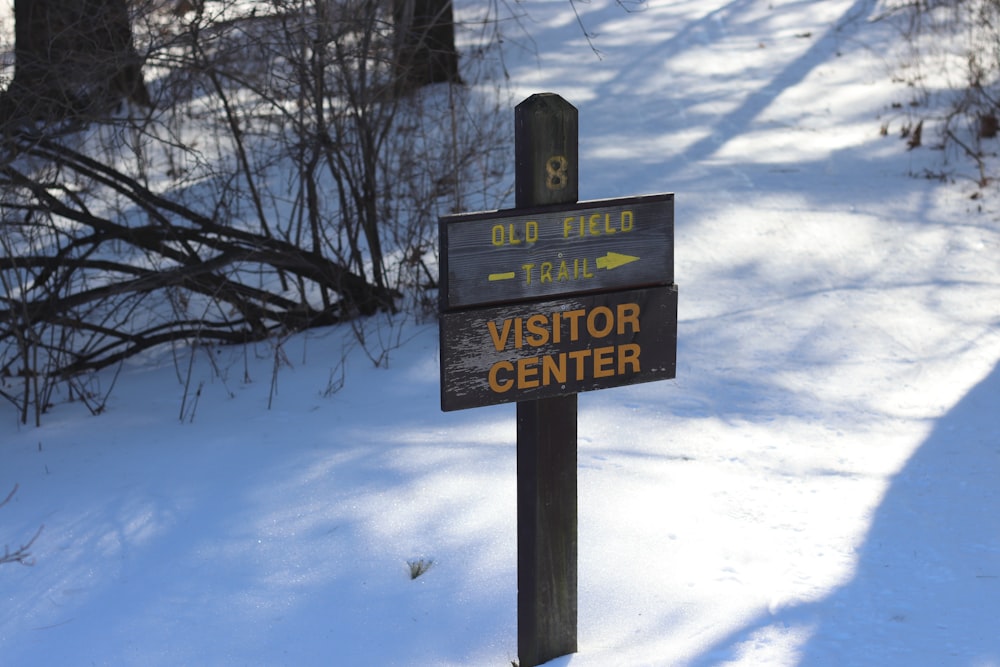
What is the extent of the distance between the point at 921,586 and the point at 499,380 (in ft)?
6.04

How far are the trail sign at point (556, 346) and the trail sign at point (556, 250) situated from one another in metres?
0.04

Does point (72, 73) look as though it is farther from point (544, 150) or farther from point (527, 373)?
point (527, 373)

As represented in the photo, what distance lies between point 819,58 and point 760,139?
245 cm

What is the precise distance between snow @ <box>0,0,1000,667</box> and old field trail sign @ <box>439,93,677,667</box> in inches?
26.4

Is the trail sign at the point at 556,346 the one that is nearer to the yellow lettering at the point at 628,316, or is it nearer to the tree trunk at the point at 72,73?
the yellow lettering at the point at 628,316

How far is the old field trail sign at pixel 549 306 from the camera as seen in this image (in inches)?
112

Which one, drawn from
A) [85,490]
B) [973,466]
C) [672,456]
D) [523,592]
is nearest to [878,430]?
[973,466]

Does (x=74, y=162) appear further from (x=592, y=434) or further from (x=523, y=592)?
(x=523, y=592)

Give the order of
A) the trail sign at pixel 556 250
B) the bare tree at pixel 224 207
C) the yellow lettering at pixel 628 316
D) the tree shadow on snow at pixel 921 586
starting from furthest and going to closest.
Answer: the bare tree at pixel 224 207, the tree shadow on snow at pixel 921 586, the yellow lettering at pixel 628 316, the trail sign at pixel 556 250

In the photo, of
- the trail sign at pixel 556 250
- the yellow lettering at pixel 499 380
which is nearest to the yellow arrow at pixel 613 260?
the trail sign at pixel 556 250

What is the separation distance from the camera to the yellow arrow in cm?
297

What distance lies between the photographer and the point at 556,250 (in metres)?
2.91

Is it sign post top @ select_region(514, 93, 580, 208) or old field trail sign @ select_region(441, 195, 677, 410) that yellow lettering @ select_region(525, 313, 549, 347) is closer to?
old field trail sign @ select_region(441, 195, 677, 410)

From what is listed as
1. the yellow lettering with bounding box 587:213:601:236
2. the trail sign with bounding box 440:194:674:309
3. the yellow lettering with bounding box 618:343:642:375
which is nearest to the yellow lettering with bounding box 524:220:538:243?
the trail sign with bounding box 440:194:674:309
